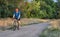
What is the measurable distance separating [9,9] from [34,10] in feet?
72.7

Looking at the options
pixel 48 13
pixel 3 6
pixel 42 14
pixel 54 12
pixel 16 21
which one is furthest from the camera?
pixel 54 12

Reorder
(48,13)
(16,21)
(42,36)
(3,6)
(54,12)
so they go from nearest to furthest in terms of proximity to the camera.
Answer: (42,36), (16,21), (3,6), (48,13), (54,12)

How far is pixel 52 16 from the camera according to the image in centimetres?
7919

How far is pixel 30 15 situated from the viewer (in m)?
59.6

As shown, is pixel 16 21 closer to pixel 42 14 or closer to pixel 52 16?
pixel 42 14

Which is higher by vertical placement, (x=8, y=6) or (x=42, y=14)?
(x=8, y=6)

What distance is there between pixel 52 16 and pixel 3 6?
4343cm

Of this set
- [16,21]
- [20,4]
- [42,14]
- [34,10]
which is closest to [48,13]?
[42,14]

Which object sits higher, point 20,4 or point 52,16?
point 20,4

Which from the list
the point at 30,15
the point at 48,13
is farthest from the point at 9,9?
the point at 48,13

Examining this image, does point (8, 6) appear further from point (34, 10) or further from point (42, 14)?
point (42, 14)

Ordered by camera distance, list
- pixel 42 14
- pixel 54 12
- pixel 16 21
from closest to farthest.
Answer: pixel 16 21 → pixel 42 14 → pixel 54 12

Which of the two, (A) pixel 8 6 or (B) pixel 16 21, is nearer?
(B) pixel 16 21

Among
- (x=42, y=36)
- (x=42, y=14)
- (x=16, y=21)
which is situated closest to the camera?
→ (x=42, y=36)
